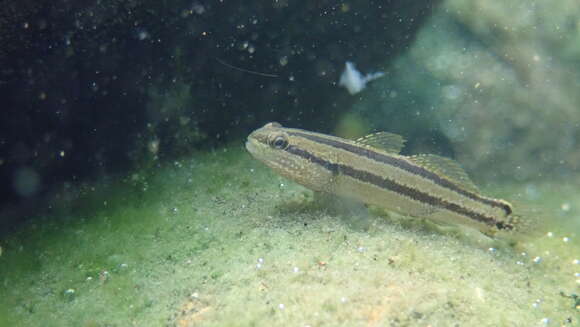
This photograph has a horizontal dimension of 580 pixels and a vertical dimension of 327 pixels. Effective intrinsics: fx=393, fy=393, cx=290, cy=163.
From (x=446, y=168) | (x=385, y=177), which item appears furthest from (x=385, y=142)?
(x=446, y=168)

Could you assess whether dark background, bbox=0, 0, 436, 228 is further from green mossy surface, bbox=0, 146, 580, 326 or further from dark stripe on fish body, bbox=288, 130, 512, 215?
dark stripe on fish body, bbox=288, 130, 512, 215

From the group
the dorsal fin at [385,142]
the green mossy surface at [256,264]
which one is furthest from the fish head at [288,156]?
the dorsal fin at [385,142]

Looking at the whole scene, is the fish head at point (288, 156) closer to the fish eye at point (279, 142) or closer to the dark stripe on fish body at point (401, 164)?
the fish eye at point (279, 142)

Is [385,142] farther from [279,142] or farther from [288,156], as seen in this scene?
[279,142]

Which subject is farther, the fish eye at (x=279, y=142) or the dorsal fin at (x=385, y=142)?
the dorsal fin at (x=385, y=142)

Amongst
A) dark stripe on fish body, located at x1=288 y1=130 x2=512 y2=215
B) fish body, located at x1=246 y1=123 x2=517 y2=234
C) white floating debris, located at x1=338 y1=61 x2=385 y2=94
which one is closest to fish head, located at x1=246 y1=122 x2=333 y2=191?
fish body, located at x1=246 y1=123 x2=517 y2=234
